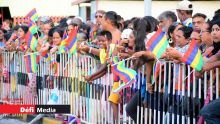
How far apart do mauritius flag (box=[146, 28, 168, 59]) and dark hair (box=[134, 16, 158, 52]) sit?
53 cm

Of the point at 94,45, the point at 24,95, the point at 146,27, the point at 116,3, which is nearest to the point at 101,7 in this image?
the point at 116,3

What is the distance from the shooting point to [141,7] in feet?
91.2

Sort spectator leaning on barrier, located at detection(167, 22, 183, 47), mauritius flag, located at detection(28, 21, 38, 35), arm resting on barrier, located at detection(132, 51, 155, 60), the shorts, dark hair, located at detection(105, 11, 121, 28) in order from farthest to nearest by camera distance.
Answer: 1. mauritius flag, located at detection(28, 21, 38, 35)
2. dark hair, located at detection(105, 11, 121, 28)
3. the shorts
4. spectator leaning on barrier, located at detection(167, 22, 183, 47)
5. arm resting on barrier, located at detection(132, 51, 155, 60)

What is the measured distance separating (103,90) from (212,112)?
11.6ft

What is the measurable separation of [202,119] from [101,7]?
22070 millimetres

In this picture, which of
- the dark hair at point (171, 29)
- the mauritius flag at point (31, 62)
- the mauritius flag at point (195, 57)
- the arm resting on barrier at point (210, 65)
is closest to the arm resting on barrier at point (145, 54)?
the dark hair at point (171, 29)

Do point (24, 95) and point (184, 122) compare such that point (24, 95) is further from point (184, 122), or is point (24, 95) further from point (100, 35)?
point (184, 122)

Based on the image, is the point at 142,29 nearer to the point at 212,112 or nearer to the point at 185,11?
the point at 185,11

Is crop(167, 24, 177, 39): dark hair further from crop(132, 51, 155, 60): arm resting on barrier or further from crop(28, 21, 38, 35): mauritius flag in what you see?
crop(28, 21, 38, 35): mauritius flag

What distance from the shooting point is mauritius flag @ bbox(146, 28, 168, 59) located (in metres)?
8.17

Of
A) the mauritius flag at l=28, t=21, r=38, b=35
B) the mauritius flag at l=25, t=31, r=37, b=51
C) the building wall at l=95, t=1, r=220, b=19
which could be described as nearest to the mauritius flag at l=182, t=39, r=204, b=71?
the mauritius flag at l=25, t=31, r=37, b=51

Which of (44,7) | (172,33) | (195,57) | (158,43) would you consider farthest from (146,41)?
(44,7)

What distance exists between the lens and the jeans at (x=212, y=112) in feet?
23.4

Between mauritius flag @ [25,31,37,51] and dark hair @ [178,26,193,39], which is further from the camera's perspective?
mauritius flag @ [25,31,37,51]
